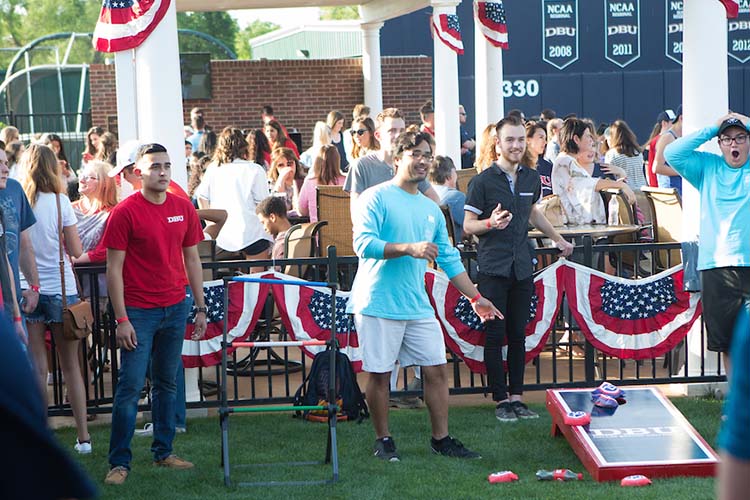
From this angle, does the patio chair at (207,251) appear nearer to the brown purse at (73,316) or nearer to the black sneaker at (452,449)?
the brown purse at (73,316)

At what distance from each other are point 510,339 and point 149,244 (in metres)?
2.74

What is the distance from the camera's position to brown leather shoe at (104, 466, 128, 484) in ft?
20.3

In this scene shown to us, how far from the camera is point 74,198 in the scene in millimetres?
11703

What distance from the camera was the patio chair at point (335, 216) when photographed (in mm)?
9539

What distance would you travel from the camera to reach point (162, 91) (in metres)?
7.62

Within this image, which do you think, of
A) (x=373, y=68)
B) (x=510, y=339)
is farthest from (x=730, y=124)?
(x=373, y=68)

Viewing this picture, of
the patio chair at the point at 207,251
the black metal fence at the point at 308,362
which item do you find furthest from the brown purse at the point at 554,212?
the patio chair at the point at 207,251

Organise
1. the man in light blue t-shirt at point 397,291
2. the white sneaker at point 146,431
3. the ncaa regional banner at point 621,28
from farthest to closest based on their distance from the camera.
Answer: the ncaa regional banner at point 621,28 → the white sneaker at point 146,431 → the man in light blue t-shirt at point 397,291

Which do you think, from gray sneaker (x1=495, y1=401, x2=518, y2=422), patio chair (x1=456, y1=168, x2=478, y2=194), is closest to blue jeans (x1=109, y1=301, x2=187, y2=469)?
gray sneaker (x1=495, y1=401, x2=518, y2=422)

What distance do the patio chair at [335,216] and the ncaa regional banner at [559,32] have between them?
2088 cm

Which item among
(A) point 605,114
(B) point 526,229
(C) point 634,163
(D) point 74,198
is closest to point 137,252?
(B) point 526,229

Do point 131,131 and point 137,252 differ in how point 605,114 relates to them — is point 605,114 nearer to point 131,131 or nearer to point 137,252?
point 131,131

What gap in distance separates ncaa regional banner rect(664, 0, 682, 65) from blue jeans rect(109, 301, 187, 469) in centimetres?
2505

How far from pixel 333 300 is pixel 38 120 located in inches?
1021
